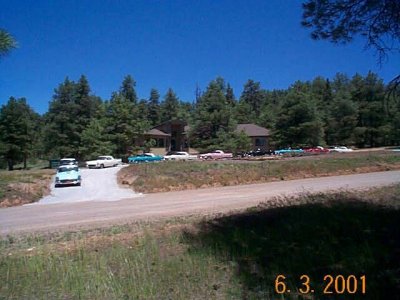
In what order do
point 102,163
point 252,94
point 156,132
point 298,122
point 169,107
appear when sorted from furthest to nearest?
point 252,94 → point 169,107 → point 156,132 → point 298,122 → point 102,163

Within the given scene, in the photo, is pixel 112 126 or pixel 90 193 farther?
pixel 112 126

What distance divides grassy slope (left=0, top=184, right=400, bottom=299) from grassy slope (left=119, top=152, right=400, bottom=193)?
1465cm

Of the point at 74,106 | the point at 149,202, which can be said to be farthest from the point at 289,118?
the point at 149,202

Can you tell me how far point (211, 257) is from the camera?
747cm

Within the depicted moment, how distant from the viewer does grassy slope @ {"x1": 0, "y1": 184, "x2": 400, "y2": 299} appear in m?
5.98

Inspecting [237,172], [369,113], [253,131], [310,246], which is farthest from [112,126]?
[310,246]

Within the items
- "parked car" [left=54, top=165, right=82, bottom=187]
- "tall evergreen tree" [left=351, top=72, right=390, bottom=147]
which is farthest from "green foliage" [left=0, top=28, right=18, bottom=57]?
"tall evergreen tree" [left=351, top=72, right=390, bottom=147]

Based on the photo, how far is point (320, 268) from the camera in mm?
6605

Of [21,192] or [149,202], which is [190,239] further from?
[21,192]

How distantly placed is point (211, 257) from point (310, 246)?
2.16 meters

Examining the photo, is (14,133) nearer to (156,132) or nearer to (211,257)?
(156,132)

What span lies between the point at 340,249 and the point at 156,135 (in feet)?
207

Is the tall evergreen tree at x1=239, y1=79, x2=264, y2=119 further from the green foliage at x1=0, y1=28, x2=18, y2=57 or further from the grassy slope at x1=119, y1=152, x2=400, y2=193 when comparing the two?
the green foliage at x1=0, y1=28, x2=18, y2=57

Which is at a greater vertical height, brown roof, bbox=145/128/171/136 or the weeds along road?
brown roof, bbox=145/128/171/136
